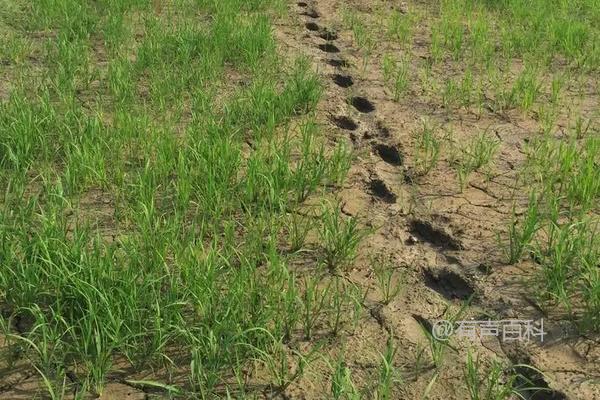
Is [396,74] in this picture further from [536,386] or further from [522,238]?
[536,386]

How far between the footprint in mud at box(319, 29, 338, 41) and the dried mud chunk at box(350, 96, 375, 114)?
110 cm

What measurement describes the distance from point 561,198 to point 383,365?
3.87ft

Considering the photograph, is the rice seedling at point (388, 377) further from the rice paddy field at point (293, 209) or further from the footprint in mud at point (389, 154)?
the footprint in mud at point (389, 154)

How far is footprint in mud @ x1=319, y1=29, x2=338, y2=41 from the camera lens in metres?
4.57

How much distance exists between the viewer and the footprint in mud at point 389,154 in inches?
120

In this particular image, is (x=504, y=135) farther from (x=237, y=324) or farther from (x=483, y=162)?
(x=237, y=324)

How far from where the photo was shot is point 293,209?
257 centimetres

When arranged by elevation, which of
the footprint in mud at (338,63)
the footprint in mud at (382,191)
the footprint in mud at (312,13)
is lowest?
the footprint in mud at (382,191)

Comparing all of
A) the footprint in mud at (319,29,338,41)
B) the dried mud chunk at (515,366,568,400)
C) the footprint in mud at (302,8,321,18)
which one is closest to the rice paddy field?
the dried mud chunk at (515,366,568,400)

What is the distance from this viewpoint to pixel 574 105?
3602 millimetres

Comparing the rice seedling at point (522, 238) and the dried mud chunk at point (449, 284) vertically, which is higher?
the rice seedling at point (522, 238)

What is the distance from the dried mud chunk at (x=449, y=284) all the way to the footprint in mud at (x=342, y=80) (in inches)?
71.0

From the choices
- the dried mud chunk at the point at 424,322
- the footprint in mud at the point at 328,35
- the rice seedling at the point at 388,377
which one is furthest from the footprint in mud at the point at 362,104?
the rice seedling at the point at 388,377

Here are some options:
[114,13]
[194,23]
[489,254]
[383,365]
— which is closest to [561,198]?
[489,254]
